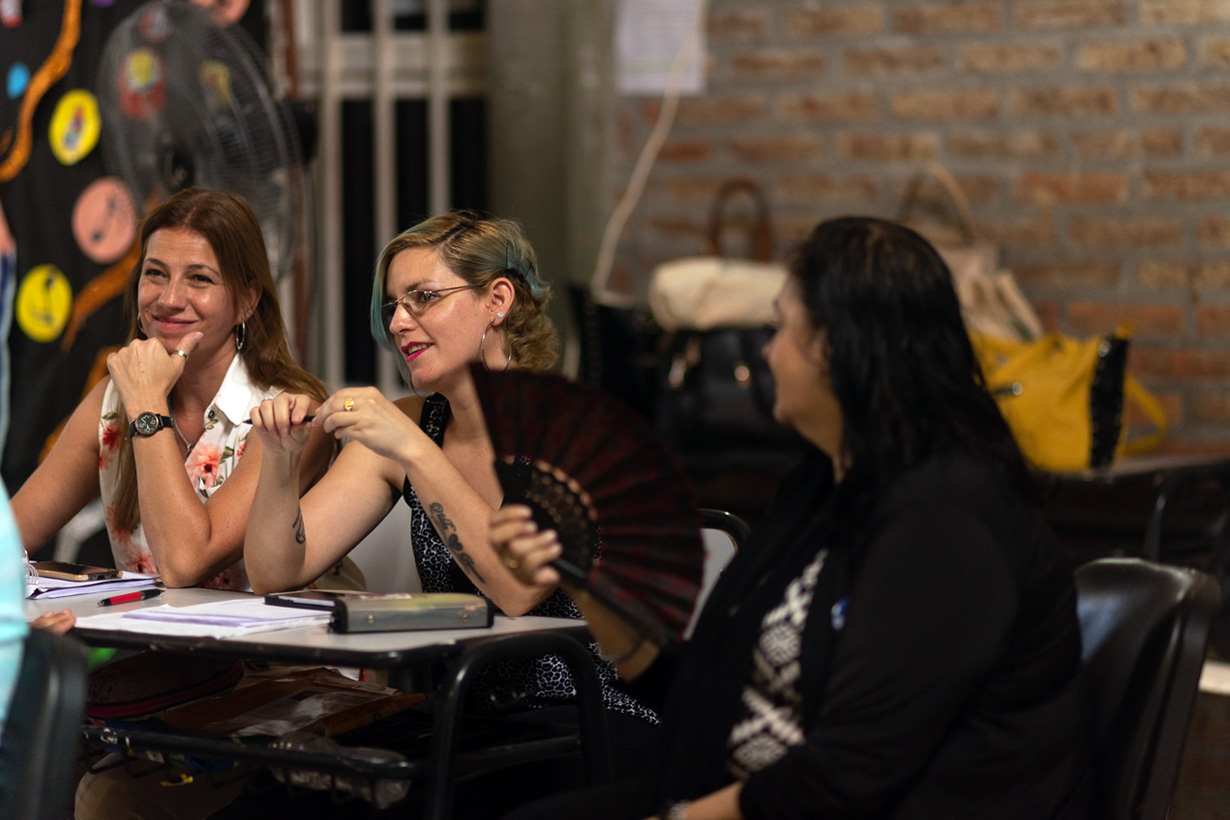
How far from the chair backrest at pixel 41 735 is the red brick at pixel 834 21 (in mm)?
3498

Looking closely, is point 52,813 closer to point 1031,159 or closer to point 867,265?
point 867,265

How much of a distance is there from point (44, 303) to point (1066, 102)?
2897 mm

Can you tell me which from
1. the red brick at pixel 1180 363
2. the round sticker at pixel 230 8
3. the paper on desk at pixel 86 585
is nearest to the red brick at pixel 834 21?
the red brick at pixel 1180 363

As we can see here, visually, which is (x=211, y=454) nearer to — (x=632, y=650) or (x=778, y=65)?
(x=632, y=650)

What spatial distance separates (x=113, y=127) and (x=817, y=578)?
2514 millimetres

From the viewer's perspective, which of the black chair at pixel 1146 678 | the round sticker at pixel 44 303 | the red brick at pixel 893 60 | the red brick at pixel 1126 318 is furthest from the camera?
the red brick at pixel 893 60

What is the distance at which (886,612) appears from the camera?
1.21 m

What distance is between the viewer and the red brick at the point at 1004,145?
3.98 m

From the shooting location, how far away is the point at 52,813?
1228 millimetres

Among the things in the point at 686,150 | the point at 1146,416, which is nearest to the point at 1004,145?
the point at 1146,416

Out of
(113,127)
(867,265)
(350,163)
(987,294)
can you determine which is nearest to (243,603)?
(867,265)

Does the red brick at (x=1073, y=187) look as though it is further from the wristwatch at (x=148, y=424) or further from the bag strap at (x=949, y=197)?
the wristwatch at (x=148, y=424)

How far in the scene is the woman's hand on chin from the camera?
2.12 metres

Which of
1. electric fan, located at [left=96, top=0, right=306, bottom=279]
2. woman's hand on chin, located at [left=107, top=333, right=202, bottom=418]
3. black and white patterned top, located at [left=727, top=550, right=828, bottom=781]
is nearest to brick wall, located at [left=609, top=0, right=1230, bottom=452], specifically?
electric fan, located at [left=96, top=0, right=306, bottom=279]
